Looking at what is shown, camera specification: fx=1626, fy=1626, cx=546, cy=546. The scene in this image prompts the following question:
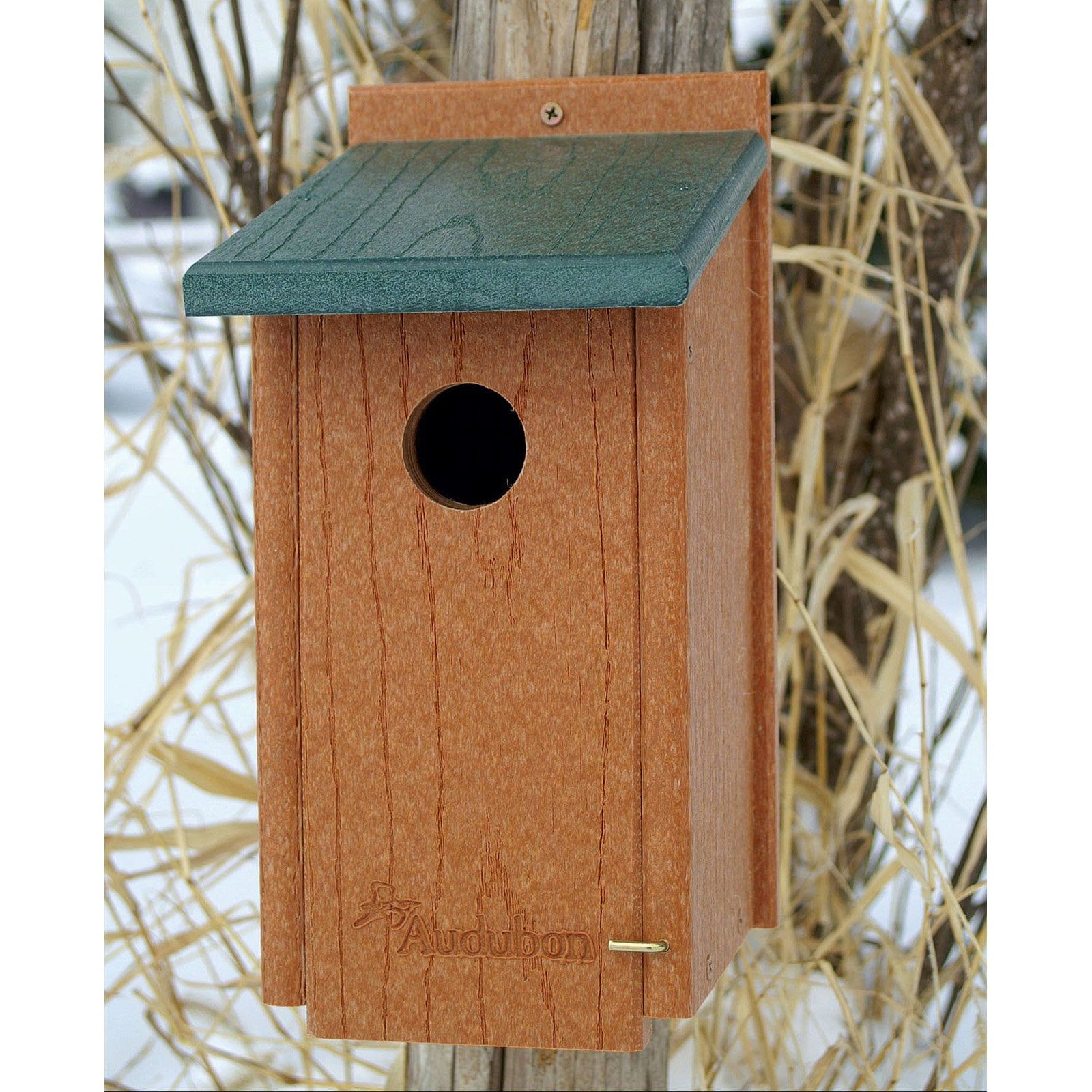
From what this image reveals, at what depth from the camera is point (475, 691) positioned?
3.27ft

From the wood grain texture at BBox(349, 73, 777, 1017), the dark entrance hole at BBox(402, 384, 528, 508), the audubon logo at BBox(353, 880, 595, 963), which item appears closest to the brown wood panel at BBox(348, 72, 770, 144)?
the wood grain texture at BBox(349, 73, 777, 1017)

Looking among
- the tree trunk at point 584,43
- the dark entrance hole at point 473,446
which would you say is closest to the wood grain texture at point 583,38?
the tree trunk at point 584,43

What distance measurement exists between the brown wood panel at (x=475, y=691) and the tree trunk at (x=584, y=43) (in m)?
0.27

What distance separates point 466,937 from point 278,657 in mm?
210

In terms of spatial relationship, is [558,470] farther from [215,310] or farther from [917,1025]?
[917,1025]

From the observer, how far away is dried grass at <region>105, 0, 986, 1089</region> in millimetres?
1491

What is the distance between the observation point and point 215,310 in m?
0.94

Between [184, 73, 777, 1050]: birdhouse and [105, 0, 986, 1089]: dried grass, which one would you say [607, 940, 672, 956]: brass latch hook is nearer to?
[184, 73, 777, 1050]: birdhouse

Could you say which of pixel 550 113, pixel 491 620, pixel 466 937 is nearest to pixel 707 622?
pixel 491 620

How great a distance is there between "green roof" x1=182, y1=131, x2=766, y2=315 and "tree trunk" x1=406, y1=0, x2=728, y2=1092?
0.12m

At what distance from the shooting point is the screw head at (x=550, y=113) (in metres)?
1.10

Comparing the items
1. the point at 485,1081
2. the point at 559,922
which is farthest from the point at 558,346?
the point at 485,1081

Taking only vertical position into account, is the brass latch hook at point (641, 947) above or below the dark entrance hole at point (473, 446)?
below

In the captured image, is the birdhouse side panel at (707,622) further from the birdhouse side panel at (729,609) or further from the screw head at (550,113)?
the screw head at (550,113)
